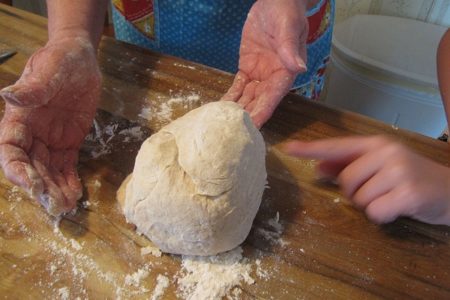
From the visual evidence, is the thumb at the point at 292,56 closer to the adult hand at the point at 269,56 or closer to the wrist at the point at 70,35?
the adult hand at the point at 269,56

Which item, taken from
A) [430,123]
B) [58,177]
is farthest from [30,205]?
[430,123]

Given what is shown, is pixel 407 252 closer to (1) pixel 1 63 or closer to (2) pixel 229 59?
(2) pixel 229 59

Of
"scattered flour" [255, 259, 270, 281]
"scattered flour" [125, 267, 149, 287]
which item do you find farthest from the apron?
"scattered flour" [125, 267, 149, 287]

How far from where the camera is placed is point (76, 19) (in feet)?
3.49

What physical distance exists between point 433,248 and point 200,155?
0.54m

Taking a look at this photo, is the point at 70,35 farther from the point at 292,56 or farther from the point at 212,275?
the point at 212,275

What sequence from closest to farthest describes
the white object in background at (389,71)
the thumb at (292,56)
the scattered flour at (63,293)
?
the scattered flour at (63,293) < the thumb at (292,56) < the white object in background at (389,71)

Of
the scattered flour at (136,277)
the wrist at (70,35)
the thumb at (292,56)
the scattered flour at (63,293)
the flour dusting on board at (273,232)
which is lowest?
the scattered flour at (63,293)

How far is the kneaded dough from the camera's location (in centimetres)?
76

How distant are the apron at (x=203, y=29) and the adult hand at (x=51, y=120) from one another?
28 centimetres

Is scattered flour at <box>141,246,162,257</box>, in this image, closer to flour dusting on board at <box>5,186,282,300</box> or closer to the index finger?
flour dusting on board at <box>5,186,282,300</box>

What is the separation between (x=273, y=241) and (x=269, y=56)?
493mm

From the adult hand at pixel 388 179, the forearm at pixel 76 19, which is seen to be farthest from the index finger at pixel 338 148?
the forearm at pixel 76 19

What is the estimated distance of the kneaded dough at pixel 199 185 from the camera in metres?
0.76
